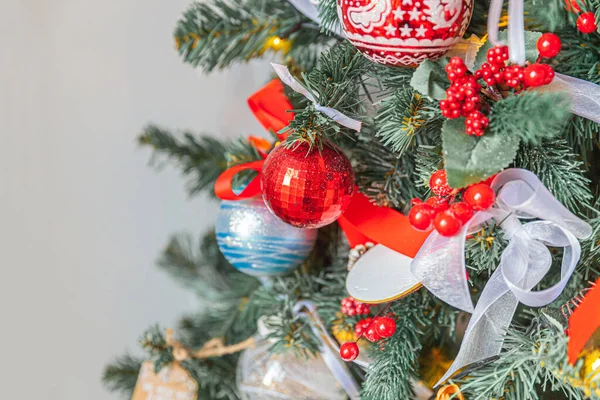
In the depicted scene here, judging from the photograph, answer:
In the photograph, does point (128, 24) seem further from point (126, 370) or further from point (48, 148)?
point (126, 370)

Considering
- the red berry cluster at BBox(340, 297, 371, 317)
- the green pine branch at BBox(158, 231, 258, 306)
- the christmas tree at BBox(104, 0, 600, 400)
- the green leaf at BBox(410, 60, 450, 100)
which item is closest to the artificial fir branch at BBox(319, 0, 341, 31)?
the christmas tree at BBox(104, 0, 600, 400)

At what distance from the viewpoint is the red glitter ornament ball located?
0.42m

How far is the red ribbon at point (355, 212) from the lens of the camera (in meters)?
0.45

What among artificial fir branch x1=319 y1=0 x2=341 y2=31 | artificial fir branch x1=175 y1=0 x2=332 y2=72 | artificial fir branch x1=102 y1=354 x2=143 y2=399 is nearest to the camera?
artificial fir branch x1=319 y1=0 x2=341 y2=31

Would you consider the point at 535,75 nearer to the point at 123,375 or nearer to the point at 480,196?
the point at 480,196

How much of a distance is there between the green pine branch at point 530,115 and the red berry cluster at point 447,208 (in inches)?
1.6

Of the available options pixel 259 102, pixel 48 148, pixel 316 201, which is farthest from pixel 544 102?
pixel 48 148

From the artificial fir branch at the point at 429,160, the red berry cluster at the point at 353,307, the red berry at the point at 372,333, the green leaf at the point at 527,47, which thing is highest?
the green leaf at the point at 527,47

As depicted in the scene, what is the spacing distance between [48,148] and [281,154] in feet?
1.74

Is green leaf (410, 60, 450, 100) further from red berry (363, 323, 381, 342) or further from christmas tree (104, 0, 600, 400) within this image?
red berry (363, 323, 381, 342)

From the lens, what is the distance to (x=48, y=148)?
2.70 feet

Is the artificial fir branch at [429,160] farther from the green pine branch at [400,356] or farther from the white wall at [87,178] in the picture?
the white wall at [87,178]

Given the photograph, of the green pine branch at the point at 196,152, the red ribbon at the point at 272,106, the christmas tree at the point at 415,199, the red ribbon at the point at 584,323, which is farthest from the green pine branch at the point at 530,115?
the green pine branch at the point at 196,152

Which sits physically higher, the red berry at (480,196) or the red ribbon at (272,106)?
the red ribbon at (272,106)
